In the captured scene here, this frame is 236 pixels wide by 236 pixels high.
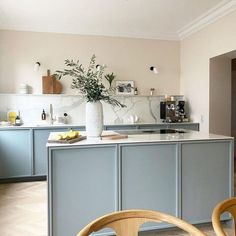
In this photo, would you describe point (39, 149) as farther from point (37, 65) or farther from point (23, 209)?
point (37, 65)

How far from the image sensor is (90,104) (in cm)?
259

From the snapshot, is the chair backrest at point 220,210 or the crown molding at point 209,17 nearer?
the chair backrest at point 220,210

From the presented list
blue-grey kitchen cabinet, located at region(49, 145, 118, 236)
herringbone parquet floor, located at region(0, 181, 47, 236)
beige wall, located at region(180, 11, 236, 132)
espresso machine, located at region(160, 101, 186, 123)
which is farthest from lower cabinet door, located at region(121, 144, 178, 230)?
espresso machine, located at region(160, 101, 186, 123)

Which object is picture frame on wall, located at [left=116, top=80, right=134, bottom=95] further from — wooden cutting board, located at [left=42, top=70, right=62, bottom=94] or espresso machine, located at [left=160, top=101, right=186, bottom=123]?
wooden cutting board, located at [left=42, top=70, right=62, bottom=94]

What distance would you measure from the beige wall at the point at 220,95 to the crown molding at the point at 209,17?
0.67 metres

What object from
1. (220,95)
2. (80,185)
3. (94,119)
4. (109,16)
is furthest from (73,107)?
(80,185)

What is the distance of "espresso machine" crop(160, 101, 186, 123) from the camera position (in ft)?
16.3

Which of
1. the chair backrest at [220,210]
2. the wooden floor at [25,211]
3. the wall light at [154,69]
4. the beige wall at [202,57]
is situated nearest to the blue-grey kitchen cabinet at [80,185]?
the wooden floor at [25,211]

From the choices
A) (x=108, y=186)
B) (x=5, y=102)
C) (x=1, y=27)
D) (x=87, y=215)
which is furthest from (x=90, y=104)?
(x=1, y=27)

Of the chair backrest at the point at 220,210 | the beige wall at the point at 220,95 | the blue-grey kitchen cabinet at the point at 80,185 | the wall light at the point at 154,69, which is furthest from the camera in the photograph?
the wall light at the point at 154,69

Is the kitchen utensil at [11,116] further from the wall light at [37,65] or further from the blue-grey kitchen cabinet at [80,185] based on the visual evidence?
the blue-grey kitchen cabinet at [80,185]

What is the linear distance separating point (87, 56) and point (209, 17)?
7.46ft

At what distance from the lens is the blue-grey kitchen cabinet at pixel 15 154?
4176 mm

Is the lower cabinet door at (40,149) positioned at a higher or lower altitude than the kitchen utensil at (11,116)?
lower
